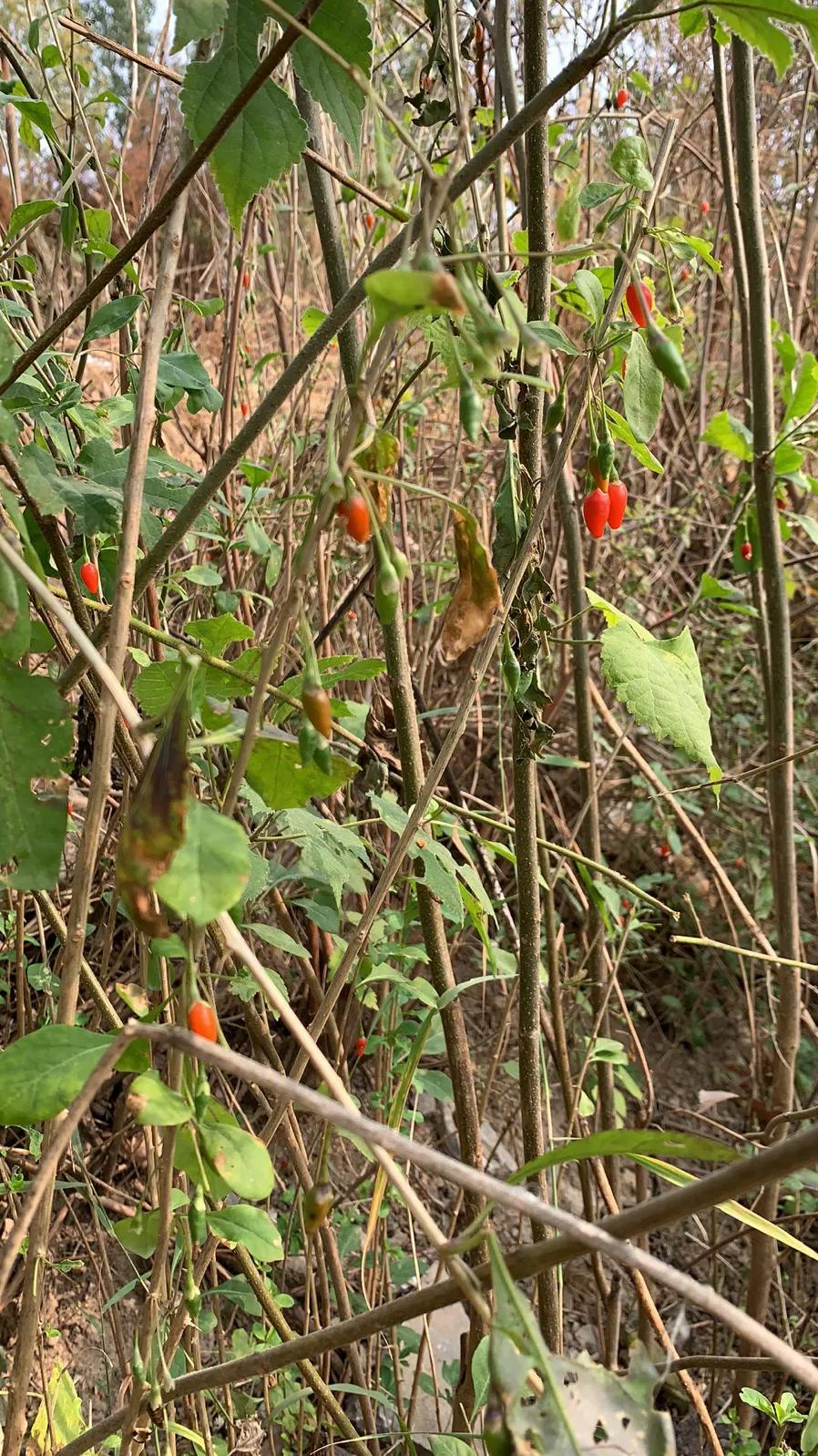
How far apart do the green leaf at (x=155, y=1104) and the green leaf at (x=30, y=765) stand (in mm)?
94

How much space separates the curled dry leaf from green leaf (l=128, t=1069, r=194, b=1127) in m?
0.21

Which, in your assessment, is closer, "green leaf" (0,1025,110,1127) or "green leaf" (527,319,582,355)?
"green leaf" (0,1025,110,1127)

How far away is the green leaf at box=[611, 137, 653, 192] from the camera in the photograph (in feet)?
1.96

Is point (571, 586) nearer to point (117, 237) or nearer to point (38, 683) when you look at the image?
point (38, 683)

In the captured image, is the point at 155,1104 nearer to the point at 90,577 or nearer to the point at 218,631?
the point at 218,631

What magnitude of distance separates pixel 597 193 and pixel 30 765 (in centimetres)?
55

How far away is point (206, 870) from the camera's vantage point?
0.31 metres

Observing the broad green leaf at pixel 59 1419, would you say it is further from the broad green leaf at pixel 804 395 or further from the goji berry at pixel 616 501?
the broad green leaf at pixel 804 395

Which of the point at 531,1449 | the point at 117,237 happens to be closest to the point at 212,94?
Answer: the point at 531,1449

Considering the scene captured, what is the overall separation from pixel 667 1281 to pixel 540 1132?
1.70ft

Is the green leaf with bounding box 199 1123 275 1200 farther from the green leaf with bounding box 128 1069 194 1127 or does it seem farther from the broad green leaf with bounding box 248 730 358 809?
the broad green leaf with bounding box 248 730 358 809

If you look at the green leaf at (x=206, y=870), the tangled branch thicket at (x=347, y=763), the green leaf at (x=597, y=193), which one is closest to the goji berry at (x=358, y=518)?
the tangled branch thicket at (x=347, y=763)

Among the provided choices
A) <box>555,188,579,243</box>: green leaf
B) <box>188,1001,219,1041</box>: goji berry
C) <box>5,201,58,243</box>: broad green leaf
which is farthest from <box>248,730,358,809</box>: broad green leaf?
<box>555,188,579,243</box>: green leaf

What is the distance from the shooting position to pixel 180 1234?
24.3 inches
